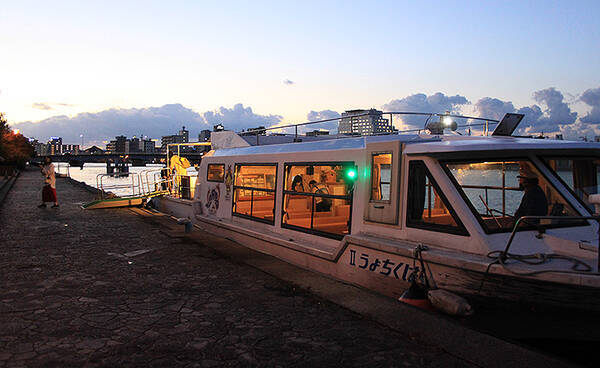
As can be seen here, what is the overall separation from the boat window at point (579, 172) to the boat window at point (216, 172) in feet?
25.9

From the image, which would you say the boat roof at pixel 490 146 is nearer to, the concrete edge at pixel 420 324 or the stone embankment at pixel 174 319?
the concrete edge at pixel 420 324

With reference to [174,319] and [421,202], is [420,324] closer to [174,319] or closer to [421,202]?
[421,202]

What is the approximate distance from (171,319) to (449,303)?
3220 millimetres

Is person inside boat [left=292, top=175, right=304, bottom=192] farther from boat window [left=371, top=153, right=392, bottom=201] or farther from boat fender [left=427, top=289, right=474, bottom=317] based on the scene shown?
boat fender [left=427, top=289, right=474, bottom=317]

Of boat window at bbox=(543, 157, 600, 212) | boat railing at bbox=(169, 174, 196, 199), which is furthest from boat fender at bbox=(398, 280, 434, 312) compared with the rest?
boat railing at bbox=(169, 174, 196, 199)

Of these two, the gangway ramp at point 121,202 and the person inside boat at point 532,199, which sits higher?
the person inside boat at point 532,199

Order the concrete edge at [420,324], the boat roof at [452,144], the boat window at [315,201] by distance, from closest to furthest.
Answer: the concrete edge at [420,324] → the boat roof at [452,144] → the boat window at [315,201]

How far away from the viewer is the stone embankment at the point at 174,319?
4.03 meters

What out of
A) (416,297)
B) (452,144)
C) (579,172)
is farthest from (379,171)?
(579,172)

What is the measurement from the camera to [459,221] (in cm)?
535

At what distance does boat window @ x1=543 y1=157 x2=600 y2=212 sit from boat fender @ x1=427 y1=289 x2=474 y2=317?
2288 mm

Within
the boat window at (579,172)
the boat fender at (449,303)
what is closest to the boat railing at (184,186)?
the boat fender at (449,303)

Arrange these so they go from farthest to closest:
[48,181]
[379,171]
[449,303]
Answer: [48,181], [379,171], [449,303]

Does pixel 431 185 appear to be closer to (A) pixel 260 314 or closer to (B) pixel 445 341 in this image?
(B) pixel 445 341
